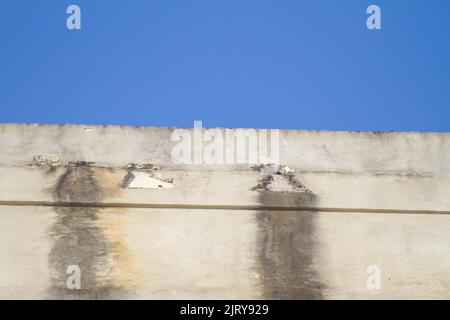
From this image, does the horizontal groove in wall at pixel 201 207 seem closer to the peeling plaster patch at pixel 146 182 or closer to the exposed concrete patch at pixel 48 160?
the peeling plaster patch at pixel 146 182

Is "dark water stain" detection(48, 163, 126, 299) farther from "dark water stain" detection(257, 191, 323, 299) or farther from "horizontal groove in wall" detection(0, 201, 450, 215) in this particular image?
"dark water stain" detection(257, 191, 323, 299)

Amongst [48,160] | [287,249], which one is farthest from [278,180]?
[48,160]

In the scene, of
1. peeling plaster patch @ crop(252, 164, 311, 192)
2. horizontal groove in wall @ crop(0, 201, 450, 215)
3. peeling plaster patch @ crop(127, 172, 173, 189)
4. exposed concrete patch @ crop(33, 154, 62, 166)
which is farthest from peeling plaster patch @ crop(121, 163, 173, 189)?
peeling plaster patch @ crop(252, 164, 311, 192)

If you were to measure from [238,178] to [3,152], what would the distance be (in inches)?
52.5

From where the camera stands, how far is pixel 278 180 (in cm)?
371

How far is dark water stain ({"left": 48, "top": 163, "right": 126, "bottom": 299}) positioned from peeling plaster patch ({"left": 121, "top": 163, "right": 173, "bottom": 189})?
0.17 meters

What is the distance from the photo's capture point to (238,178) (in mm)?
3713

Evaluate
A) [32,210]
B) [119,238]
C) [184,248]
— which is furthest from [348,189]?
[32,210]

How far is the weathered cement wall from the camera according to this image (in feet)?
11.5

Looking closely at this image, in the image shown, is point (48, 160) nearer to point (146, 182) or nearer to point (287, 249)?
point (146, 182)

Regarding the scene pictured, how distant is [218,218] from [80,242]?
761mm
